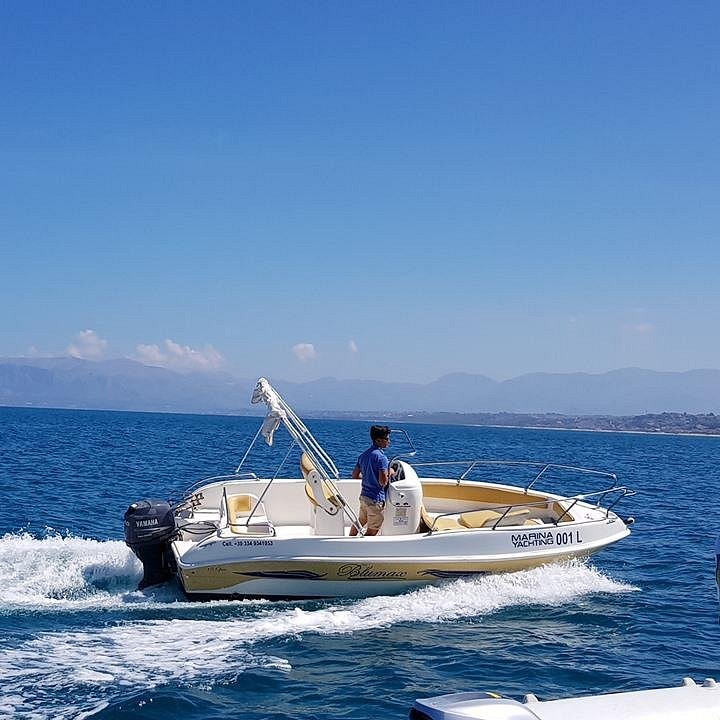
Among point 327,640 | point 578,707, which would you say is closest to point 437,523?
point 327,640

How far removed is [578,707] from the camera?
5.77m

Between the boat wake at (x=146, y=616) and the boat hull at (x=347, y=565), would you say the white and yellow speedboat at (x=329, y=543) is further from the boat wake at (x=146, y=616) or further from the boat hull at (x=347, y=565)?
the boat wake at (x=146, y=616)

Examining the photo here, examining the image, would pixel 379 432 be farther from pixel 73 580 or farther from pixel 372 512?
pixel 73 580

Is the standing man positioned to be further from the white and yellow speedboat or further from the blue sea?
the blue sea

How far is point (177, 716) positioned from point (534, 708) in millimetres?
3732

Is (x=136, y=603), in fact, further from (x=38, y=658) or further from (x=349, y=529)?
(x=349, y=529)

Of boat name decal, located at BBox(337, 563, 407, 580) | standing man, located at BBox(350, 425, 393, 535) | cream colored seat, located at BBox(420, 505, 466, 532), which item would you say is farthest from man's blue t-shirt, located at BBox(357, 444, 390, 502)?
boat name decal, located at BBox(337, 563, 407, 580)

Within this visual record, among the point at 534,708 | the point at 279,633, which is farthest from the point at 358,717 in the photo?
the point at 534,708

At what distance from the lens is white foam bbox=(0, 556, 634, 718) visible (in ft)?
27.7

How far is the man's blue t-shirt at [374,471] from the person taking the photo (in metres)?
12.4

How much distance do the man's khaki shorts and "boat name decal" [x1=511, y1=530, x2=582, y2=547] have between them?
1.95 metres

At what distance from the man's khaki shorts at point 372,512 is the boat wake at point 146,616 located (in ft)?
3.72

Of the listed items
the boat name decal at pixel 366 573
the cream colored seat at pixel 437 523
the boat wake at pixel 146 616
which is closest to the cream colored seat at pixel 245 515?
the boat wake at pixel 146 616

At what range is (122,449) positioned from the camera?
45688 mm
